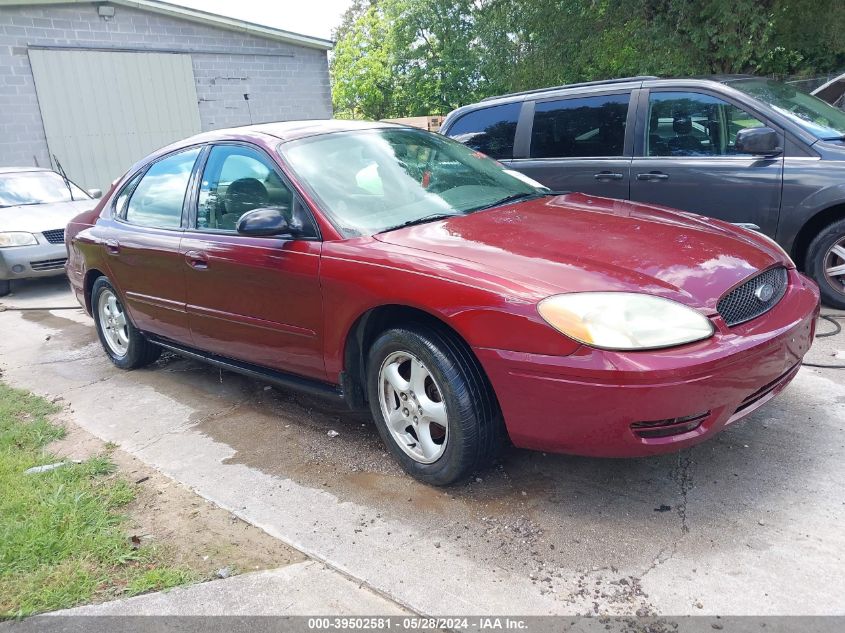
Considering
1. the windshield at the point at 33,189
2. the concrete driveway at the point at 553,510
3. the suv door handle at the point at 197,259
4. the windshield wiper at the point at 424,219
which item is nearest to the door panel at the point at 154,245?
the suv door handle at the point at 197,259

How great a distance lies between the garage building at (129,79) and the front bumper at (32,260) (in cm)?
551

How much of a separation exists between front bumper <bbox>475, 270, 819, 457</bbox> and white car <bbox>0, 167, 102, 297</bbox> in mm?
7134

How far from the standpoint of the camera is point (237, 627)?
239cm

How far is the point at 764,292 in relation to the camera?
9.70 feet

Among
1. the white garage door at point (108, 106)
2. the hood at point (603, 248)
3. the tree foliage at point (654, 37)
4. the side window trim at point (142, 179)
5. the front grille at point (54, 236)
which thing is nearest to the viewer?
the hood at point (603, 248)

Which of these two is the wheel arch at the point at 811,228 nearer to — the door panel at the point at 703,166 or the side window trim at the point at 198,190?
the door panel at the point at 703,166

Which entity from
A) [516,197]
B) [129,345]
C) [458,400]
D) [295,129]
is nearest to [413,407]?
[458,400]

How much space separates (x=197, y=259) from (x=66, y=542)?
170 cm

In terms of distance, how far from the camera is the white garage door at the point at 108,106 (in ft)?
43.8

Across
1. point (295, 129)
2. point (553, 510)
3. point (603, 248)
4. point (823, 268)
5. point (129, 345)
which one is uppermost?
point (295, 129)

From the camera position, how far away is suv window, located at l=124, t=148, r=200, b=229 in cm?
439

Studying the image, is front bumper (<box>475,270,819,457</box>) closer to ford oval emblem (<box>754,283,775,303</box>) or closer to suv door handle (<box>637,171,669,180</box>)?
ford oval emblem (<box>754,283,775,303</box>)

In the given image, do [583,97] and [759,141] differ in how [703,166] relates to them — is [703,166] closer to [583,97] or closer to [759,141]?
[759,141]

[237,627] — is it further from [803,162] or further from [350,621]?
[803,162]
